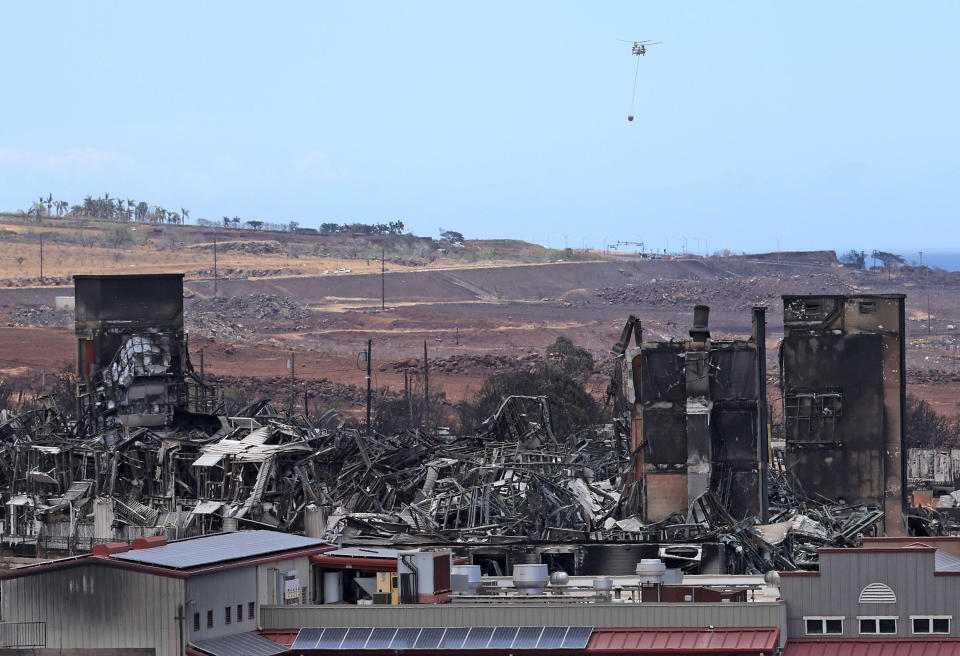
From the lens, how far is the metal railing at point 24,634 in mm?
33875

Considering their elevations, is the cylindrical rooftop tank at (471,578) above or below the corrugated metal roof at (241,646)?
above

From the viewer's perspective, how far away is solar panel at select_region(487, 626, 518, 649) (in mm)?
33062

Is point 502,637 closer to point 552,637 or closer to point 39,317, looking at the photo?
point 552,637

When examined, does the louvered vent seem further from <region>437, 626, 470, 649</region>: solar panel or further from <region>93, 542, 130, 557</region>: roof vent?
<region>93, 542, 130, 557</region>: roof vent

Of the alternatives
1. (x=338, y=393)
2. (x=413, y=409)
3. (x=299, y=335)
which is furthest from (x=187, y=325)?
(x=413, y=409)

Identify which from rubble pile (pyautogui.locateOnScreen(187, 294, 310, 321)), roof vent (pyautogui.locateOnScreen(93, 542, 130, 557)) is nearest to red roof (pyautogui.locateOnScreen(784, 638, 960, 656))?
roof vent (pyautogui.locateOnScreen(93, 542, 130, 557))

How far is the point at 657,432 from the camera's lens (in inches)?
2475

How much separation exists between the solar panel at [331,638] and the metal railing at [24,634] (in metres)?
4.67

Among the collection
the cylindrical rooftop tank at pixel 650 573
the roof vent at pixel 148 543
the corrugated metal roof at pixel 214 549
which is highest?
the roof vent at pixel 148 543

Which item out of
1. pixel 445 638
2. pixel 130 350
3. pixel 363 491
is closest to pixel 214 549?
pixel 445 638

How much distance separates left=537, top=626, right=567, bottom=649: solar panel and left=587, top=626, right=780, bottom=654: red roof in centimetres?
50

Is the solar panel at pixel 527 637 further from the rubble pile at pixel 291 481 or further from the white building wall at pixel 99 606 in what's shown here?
the rubble pile at pixel 291 481

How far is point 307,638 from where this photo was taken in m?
34.1

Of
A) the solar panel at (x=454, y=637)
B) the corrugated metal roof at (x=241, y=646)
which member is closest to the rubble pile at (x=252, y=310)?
the corrugated metal roof at (x=241, y=646)
